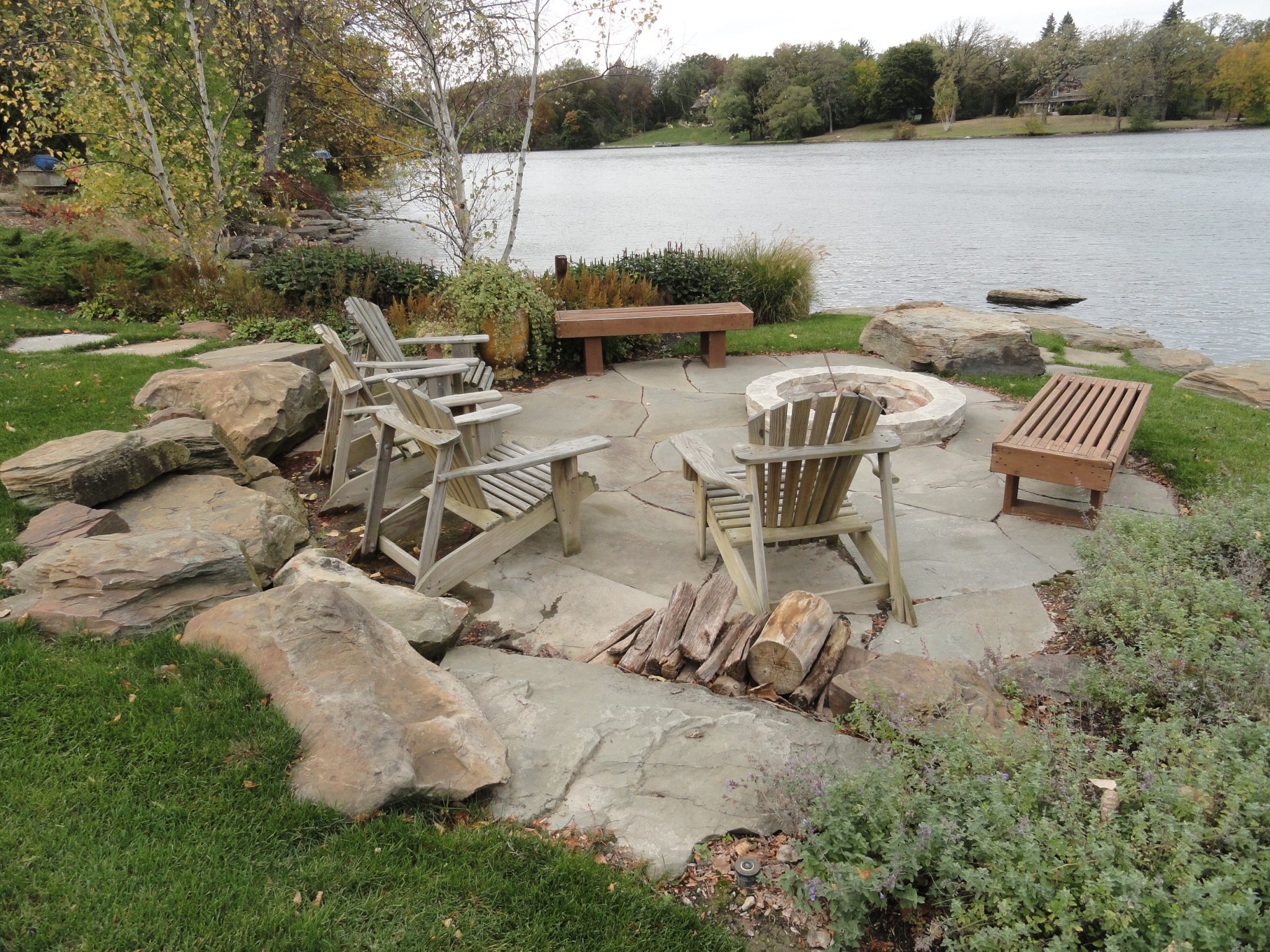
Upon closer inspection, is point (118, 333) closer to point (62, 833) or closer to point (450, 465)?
point (450, 465)

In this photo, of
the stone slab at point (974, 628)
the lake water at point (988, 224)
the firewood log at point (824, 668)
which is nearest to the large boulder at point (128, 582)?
the firewood log at point (824, 668)

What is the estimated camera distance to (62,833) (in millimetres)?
2064

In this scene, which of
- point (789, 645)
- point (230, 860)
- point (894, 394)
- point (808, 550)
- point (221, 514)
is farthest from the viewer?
point (894, 394)

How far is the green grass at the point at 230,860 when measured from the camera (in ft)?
6.19

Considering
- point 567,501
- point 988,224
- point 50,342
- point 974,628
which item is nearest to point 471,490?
point 567,501

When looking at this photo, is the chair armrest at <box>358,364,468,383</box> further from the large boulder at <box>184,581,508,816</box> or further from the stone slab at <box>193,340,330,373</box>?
the large boulder at <box>184,581,508,816</box>

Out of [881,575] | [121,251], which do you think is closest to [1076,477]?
[881,575]

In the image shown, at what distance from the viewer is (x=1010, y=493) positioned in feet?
15.3

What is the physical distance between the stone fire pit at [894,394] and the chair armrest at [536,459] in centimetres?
195

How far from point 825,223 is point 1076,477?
2097 centimetres

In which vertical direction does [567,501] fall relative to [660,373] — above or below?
above

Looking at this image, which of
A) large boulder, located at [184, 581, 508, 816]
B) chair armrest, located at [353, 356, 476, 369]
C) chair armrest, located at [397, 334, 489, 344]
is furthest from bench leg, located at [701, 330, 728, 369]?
large boulder, located at [184, 581, 508, 816]

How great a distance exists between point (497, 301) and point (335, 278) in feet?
10.2

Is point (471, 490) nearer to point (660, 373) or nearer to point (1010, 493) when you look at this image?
point (1010, 493)
